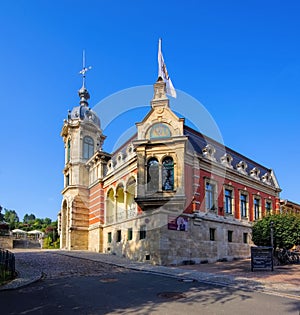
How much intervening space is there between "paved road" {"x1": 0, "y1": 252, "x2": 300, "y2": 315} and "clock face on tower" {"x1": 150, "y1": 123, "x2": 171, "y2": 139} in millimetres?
12238

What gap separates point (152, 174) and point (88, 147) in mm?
16579

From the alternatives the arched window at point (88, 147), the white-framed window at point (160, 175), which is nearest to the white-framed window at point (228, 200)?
the white-framed window at point (160, 175)

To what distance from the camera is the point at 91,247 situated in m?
35.6

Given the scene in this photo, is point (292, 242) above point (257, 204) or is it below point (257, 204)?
below

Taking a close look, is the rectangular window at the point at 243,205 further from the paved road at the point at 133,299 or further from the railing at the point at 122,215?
the paved road at the point at 133,299

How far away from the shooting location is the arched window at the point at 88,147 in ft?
128

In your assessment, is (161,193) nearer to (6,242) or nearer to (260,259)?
(260,259)

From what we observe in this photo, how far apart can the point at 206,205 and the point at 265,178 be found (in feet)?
41.2

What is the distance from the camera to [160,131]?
25.2m

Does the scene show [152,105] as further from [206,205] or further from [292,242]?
[292,242]

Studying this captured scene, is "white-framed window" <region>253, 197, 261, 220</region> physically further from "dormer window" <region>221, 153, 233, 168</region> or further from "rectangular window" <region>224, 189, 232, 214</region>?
"dormer window" <region>221, 153, 233, 168</region>

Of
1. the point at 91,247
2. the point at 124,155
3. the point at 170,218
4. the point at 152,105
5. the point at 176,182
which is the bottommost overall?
the point at 91,247

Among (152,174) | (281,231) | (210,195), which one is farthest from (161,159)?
(281,231)

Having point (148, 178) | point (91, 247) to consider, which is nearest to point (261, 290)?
point (148, 178)
